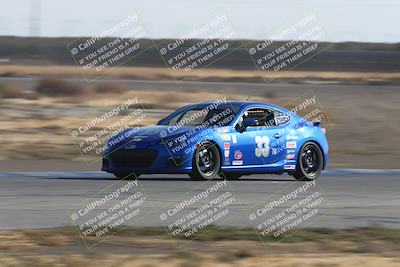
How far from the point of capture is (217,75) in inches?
2334

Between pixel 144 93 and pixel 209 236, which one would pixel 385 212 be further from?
pixel 144 93

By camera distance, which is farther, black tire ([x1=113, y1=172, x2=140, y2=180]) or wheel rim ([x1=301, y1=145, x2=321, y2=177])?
wheel rim ([x1=301, y1=145, x2=321, y2=177])

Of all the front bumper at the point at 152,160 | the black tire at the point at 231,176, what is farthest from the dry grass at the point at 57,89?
the front bumper at the point at 152,160

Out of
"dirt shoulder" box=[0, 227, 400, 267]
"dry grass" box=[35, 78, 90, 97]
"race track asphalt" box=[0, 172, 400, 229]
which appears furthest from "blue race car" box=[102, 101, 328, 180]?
"dry grass" box=[35, 78, 90, 97]

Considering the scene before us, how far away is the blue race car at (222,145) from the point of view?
653 inches

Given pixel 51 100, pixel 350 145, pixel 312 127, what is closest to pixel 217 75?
pixel 51 100

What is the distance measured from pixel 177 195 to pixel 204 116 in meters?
3.01

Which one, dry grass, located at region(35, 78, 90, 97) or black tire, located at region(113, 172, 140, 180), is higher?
dry grass, located at region(35, 78, 90, 97)

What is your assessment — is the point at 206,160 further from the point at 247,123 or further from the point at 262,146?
the point at 262,146

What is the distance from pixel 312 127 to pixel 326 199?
3.75 m

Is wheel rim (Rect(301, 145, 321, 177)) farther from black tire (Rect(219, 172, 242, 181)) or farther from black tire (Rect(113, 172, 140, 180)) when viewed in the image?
black tire (Rect(113, 172, 140, 180))

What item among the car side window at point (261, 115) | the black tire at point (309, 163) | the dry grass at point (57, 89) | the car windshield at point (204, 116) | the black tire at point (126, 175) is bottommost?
the black tire at point (309, 163)

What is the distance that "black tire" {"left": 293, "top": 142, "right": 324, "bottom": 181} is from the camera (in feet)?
58.7

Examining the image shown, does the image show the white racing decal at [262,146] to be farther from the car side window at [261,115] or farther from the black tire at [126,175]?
the black tire at [126,175]
